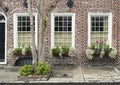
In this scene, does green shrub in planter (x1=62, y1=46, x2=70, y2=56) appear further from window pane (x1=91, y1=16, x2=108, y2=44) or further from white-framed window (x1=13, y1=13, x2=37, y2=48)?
white-framed window (x1=13, y1=13, x2=37, y2=48)

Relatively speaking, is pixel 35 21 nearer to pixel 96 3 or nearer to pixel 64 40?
pixel 64 40

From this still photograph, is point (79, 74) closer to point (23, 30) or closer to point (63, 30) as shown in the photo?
point (63, 30)

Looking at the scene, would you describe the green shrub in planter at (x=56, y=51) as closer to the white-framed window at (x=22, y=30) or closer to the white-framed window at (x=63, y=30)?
the white-framed window at (x=63, y=30)

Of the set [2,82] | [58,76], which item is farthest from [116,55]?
[2,82]

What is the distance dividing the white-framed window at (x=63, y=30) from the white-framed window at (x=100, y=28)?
3.57 feet

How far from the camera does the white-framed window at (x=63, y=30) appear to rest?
16984mm

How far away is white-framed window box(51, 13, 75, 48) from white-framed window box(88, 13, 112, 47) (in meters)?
1.09

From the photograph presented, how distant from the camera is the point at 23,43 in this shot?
17.2 metres

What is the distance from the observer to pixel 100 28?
1708 centimetres

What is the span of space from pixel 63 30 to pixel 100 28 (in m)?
2.10

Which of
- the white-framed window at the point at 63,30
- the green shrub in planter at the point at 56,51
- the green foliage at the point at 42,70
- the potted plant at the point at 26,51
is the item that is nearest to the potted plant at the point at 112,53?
the white-framed window at the point at 63,30

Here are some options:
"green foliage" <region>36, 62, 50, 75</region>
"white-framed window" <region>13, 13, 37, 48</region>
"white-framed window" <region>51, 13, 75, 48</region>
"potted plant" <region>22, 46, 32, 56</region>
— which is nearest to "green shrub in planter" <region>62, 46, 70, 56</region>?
"white-framed window" <region>51, 13, 75, 48</region>

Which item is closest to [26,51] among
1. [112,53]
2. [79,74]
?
[79,74]

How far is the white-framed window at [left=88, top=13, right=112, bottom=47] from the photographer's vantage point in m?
17.0
